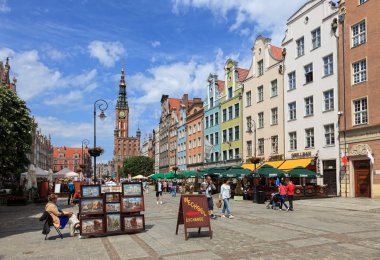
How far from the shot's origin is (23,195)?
2838 cm

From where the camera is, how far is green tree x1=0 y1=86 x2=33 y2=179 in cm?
2414

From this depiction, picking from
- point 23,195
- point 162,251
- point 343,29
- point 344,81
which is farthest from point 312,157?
point 162,251

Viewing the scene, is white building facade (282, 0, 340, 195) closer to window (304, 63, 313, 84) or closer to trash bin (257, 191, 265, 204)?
window (304, 63, 313, 84)

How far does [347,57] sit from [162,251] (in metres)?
26.0

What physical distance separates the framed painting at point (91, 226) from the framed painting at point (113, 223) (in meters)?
0.19

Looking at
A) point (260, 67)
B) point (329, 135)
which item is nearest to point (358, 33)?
point (329, 135)

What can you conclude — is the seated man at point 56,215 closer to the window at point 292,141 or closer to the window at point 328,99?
the window at point 328,99

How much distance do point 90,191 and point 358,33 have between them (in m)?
25.1

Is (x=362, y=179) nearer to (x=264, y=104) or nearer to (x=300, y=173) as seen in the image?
(x=300, y=173)

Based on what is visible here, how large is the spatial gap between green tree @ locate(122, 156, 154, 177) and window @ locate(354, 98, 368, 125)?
9306cm

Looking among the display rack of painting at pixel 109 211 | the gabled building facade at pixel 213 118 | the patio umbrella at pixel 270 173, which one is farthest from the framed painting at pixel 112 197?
the gabled building facade at pixel 213 118

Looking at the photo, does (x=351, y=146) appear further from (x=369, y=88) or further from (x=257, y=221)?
(x=257, y=221)

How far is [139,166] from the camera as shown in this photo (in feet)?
Result: 389

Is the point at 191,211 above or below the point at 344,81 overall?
below
